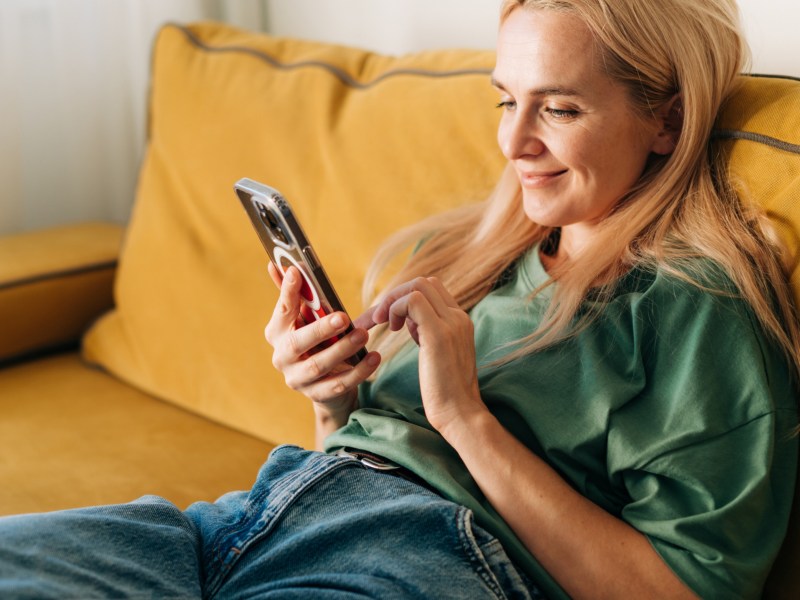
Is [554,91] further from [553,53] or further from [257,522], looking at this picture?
[257,522]

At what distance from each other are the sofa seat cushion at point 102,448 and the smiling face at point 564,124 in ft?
2.09

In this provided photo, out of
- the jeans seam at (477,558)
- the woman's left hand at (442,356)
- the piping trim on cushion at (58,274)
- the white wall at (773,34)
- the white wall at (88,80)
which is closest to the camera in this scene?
the jeans seam at (477,558)

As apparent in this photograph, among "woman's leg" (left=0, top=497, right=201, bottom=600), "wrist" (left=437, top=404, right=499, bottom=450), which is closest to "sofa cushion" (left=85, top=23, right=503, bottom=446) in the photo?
"wrist" (left=437, top=404, right=499, bottom=450)

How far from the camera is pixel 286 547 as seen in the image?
943 millimetres

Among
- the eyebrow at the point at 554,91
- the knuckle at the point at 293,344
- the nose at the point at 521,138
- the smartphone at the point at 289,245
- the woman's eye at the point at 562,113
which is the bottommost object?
the knuckle at the point at 293,344

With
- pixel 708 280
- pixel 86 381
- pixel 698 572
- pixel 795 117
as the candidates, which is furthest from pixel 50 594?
pixel 86 381

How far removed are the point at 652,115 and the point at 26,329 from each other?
1260mm

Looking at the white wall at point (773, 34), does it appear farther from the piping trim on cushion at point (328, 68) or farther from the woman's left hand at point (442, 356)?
the woman's left hand at point (442, 356)

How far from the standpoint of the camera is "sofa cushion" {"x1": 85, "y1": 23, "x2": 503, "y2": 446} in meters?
1.48

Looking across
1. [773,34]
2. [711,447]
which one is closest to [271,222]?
[711,447]

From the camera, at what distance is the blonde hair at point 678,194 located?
3.42 ft

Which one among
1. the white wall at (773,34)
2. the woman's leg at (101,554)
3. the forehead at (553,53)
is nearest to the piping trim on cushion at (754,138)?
the forehead at (553,53)

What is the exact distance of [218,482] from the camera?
1460mm

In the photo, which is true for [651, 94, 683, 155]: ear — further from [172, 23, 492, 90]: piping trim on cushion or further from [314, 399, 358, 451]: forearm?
[314, 399, 358, 451]: forearm
